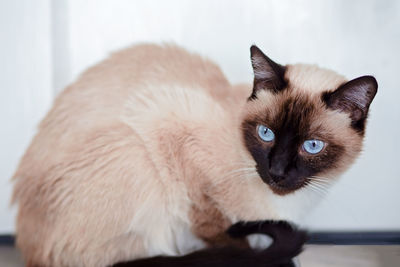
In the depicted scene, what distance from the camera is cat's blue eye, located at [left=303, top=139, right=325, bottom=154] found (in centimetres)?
123

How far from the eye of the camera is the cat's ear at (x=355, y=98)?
1154 millimetres

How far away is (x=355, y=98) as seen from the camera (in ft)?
3.93

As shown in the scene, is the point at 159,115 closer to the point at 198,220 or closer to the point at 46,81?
the point at 198,220

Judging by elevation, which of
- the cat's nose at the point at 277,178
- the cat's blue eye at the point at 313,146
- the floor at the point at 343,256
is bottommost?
the floor at the point at 343,256

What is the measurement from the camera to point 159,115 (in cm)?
142

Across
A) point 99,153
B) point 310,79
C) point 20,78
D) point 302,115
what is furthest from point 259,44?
point 20,78

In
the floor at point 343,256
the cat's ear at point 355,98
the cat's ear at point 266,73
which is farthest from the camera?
Result: the floor at point 343,256

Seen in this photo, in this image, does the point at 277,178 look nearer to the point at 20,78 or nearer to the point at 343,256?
the point at 343,256

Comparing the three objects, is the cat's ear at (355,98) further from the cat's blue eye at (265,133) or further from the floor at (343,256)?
the floor at (343,256)

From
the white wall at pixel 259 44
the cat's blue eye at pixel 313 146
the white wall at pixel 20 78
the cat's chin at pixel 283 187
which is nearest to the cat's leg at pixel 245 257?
the cat's chin at pixel 283 187

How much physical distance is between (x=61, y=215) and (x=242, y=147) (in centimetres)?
56

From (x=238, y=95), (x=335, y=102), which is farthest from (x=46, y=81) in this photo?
(x=335, y=102)

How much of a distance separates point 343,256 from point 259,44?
0.87 m

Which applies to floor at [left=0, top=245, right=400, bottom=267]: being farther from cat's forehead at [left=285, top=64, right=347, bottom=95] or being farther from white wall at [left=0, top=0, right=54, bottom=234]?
cat's forehead at [left=285, top=64, right=347, bottom=95]
